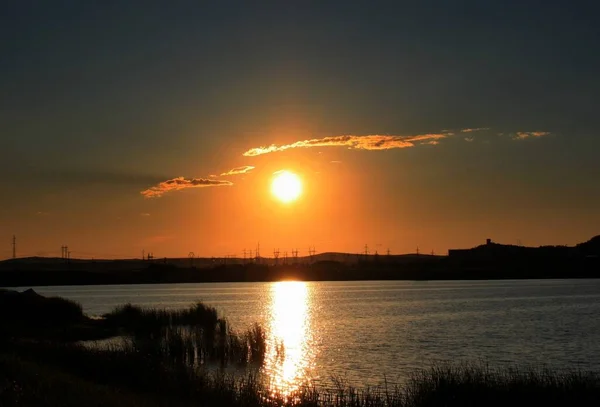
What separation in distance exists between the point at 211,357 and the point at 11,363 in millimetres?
18337

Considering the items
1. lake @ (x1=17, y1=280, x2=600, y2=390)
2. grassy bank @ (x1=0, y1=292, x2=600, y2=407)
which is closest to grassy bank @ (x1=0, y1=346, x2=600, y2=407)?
grassy bank @ (x1=0, y1=292, x2=600, y2=407)

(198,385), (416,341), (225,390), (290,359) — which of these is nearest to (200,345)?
(290,359)

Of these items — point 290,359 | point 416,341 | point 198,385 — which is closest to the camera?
point 198,385

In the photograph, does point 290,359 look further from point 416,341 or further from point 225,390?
point 225,390

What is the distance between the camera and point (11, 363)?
26.1 metres

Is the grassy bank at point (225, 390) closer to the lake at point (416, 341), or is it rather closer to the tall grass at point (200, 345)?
the tall grass at point (200, 345)

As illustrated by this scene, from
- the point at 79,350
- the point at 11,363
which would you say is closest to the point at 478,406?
the point at 11,363

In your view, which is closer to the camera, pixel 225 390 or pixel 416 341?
pixel 225 390

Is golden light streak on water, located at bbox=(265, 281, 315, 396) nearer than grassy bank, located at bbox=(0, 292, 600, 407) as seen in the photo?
No

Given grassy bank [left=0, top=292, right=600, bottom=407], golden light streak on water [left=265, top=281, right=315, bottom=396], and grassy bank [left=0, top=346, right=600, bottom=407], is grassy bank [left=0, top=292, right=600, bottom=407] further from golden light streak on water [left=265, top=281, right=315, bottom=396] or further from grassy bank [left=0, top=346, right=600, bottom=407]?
golden light streak on water [left=265, top=281, right=315, bottom=396]

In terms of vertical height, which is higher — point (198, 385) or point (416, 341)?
point (198, 385)

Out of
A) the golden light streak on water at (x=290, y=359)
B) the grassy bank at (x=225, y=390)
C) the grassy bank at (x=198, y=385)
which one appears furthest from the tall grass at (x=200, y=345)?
the grassy bank at (x=225, y=390)

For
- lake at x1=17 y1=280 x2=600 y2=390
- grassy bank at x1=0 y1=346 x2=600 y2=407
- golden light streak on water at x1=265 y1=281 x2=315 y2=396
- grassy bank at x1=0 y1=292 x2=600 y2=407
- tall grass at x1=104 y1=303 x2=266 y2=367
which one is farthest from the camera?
tall grass at x1=104 y1=303 x2=266 y2=367

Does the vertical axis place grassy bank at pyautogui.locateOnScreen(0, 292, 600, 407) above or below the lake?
above
